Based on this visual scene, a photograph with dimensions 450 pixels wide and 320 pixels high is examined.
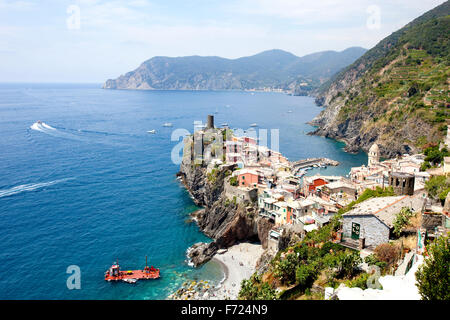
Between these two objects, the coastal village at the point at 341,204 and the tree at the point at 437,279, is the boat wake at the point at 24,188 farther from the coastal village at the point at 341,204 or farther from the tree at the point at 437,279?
the tree at the point at 437,279

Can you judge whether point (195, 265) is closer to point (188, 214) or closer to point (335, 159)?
point (188, 214)

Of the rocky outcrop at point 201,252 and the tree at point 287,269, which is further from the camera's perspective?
the rocky outcrop at point 201,252

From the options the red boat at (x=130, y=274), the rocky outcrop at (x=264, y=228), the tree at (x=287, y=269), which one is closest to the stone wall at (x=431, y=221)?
the tree at (x=287, y=269)

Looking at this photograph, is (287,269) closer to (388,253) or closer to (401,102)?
(388,253)

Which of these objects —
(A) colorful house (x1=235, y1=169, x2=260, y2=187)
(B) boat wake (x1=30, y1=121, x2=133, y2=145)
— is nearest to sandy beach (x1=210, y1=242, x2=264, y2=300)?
(A) colorful house (x1=235, y1=169, x2=260, y2=187)
